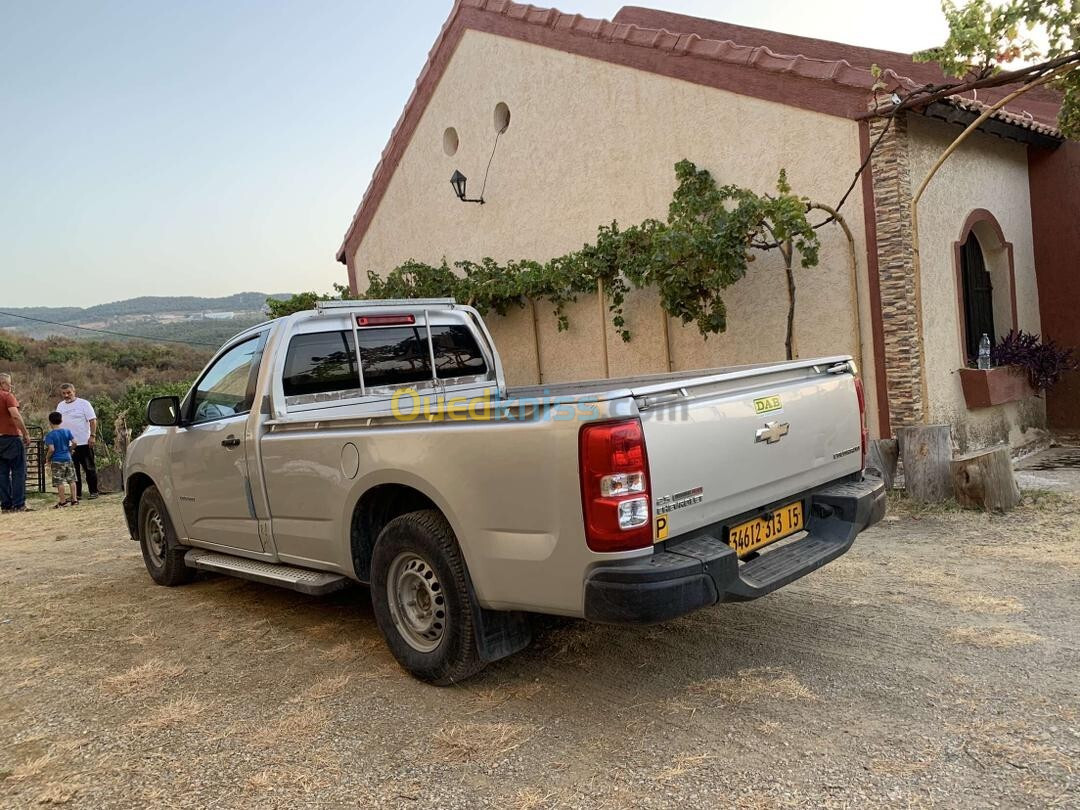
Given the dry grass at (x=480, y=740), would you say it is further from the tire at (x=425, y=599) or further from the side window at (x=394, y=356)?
the side window at (x=394, y=356)

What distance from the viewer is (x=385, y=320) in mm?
5070

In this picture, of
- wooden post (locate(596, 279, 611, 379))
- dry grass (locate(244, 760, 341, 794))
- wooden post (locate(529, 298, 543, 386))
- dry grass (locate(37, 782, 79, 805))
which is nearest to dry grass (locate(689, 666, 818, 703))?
dry grass (locate(244, 760, 341, 794))

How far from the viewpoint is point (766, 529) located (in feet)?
12.0

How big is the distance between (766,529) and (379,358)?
2582 mm

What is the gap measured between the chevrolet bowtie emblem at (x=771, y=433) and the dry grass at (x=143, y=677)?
3107 millimetres

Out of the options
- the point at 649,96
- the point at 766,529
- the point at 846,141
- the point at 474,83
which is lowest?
the point at 766,529

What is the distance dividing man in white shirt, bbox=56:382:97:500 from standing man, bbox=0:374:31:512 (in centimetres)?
70

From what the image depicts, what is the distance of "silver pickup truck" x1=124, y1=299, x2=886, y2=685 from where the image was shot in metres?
3.00

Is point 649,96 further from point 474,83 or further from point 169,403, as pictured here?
point 169,403

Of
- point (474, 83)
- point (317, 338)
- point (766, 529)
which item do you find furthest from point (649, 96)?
point (766, 529)

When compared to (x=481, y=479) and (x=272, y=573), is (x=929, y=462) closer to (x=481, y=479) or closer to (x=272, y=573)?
(x=481, y=479)

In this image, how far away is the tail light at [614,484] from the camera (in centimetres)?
293

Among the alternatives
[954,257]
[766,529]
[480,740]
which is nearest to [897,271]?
[954,257]

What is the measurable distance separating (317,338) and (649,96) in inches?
251
